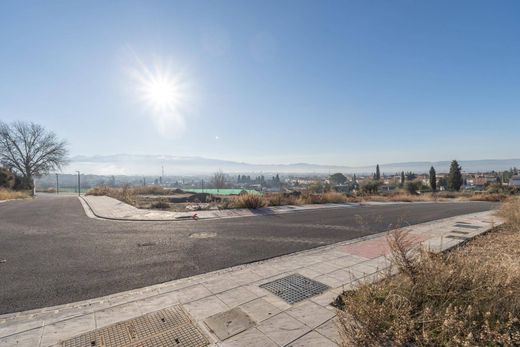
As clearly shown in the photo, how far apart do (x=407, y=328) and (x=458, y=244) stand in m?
5.62

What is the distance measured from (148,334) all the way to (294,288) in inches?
87.1

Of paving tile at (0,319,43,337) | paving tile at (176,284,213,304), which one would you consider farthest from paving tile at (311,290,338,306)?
paving tile at (0,319,43,337)

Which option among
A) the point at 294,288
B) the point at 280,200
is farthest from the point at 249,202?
the point at 294,288

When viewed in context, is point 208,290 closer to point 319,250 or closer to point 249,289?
point 249,289

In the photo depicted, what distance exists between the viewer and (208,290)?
13.2ft

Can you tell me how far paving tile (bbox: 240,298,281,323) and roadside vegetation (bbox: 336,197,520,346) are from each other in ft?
2.95

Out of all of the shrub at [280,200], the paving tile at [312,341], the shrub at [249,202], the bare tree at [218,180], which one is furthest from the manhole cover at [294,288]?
the bare tree at [218,180]

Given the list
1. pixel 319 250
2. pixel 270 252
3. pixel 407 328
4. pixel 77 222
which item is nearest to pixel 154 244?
pixel 270 252

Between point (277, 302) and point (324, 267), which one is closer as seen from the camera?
point (277, 302)

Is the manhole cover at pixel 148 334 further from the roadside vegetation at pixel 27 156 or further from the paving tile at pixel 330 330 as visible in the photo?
the roadside vegetation at pixel 27 156

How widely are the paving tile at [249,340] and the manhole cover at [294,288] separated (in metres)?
0.89

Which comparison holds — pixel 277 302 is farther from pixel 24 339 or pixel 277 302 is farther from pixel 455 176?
pixel 455 176

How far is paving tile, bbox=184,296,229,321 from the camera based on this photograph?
3281 mm

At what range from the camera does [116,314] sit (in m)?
3.30
